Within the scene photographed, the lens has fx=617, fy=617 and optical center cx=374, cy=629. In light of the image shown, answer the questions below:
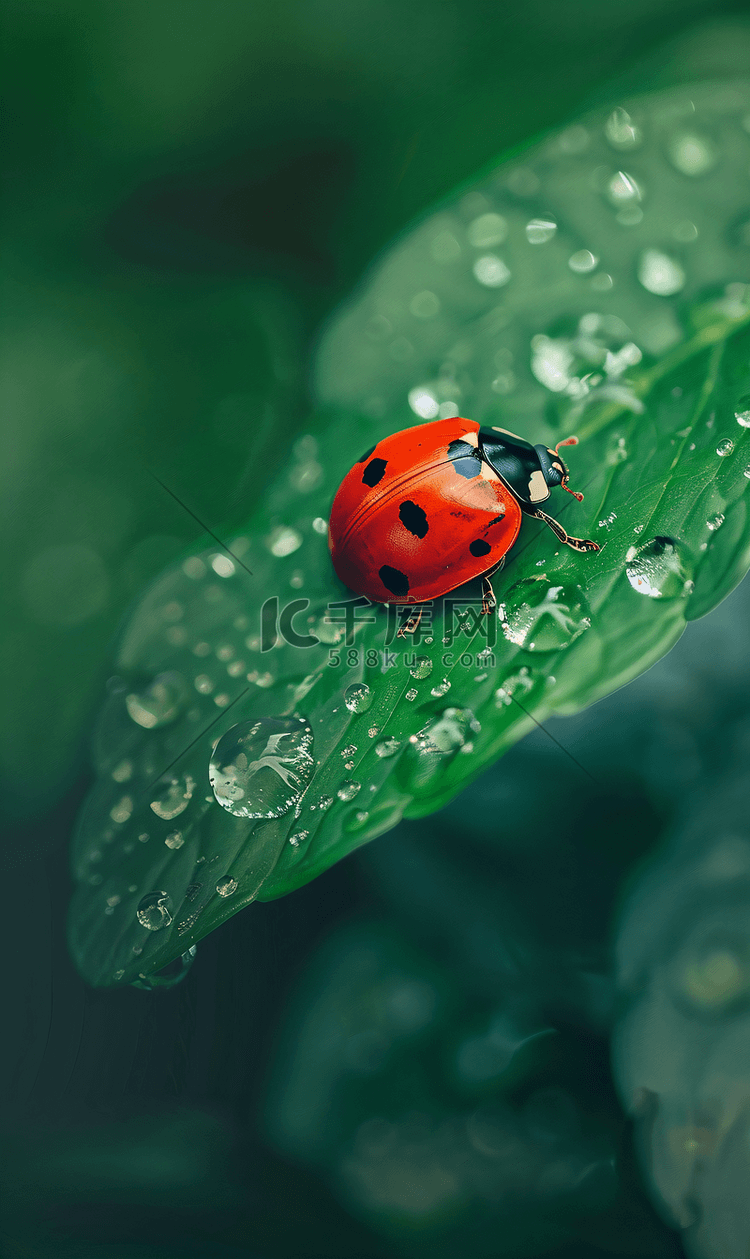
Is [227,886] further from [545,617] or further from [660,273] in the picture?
[660,273]

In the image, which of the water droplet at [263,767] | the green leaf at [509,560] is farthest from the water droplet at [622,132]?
the water droplet at [263,767]

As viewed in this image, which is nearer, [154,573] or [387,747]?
[387,747]

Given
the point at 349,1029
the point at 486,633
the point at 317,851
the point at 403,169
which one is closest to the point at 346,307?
the point at 403,169

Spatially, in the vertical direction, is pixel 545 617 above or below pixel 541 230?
below

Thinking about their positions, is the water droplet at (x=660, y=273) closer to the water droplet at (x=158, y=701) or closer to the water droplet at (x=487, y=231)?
the water droplet at (x=487, y=231)

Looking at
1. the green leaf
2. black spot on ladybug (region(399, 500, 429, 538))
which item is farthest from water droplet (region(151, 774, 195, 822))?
black spot on ladybug (region(399, 500, 429, 538))

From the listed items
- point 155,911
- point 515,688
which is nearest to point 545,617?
point 515,688

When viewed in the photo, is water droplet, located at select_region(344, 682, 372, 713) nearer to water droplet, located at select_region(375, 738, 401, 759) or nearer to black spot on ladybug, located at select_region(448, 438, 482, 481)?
water droplet, located at select_region(375, 738, 401, 759)
